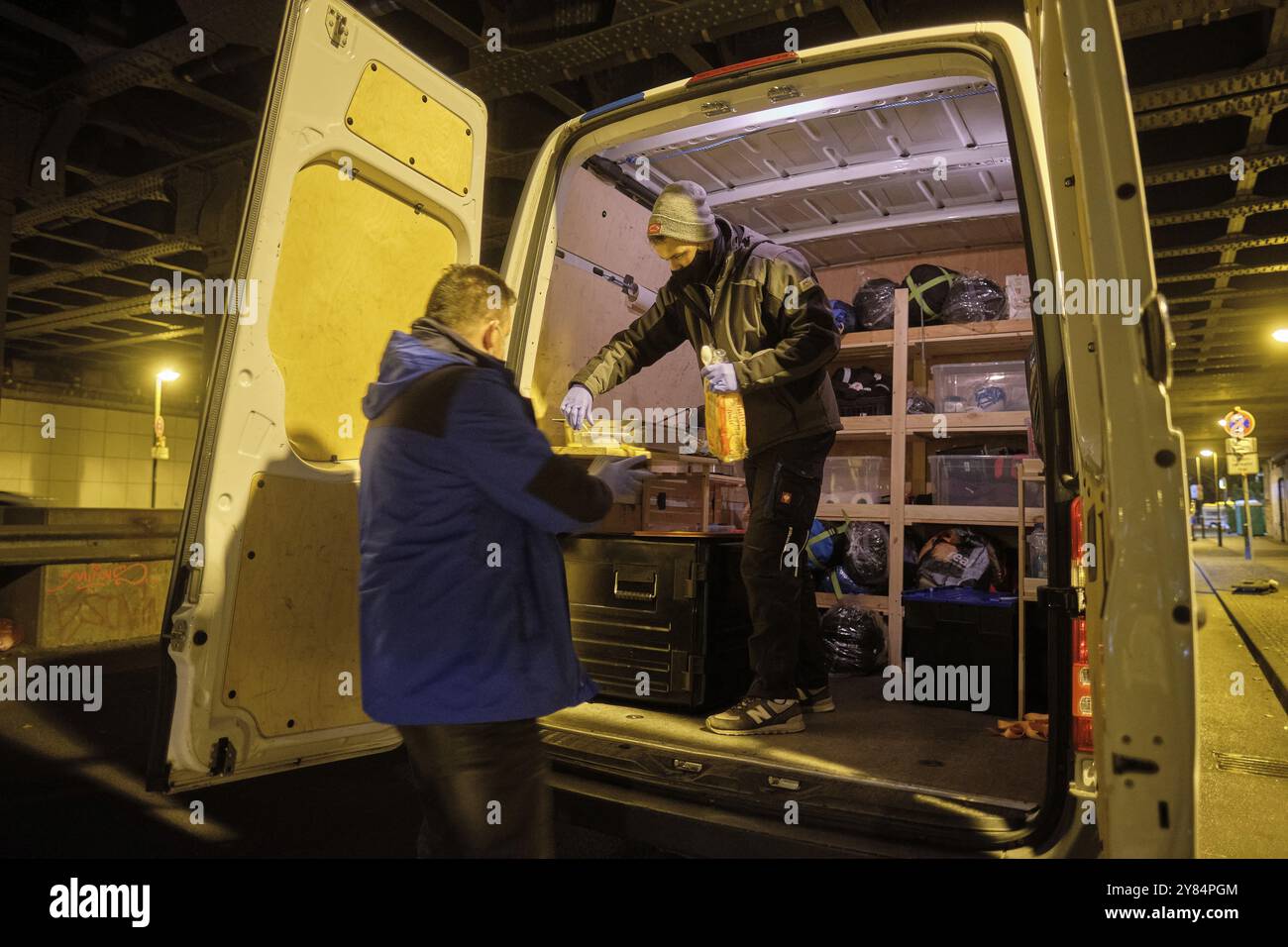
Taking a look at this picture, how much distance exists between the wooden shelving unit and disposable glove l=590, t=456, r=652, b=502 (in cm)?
286

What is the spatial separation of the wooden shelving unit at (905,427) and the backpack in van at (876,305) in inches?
7.0

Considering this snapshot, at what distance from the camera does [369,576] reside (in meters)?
1.91

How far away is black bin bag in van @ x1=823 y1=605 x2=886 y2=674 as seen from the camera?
4.54 m

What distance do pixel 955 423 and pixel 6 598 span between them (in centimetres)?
841

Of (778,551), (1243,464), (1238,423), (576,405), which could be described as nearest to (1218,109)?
(778,551)

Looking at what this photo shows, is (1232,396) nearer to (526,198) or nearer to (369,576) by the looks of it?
(526,198)

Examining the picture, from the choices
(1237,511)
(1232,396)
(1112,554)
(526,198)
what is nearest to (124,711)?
(526,198)

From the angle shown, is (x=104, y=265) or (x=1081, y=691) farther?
(x=104, y=265)

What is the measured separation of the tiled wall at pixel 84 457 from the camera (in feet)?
58.0

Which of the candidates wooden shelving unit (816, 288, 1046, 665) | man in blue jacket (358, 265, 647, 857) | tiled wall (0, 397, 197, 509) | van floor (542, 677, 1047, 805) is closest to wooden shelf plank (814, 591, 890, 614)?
wooden shelving unit (816, 288, 1046, 665)

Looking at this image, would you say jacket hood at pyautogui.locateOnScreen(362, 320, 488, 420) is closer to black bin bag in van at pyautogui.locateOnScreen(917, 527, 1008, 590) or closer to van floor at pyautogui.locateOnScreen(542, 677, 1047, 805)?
van floor at pyautogui.locateOnScreen(542, 677, 1047, 805)

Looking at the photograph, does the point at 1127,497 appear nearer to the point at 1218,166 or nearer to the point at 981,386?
the point at 981,386

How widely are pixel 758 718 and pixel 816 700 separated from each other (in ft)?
1.87

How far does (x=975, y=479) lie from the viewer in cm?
504
